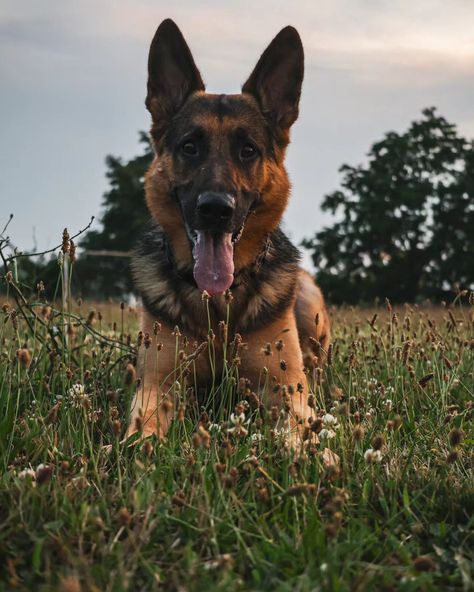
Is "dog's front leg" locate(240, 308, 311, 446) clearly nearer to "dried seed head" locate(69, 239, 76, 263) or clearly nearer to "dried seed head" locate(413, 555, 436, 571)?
"dried seed head" locate(69, 239, 76, 263)

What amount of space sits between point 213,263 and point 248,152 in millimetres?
914

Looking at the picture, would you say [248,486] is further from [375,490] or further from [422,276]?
[422,276]

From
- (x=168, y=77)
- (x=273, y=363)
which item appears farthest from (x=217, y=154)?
(x=273, y=363)

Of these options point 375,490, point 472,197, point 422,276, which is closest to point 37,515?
point 375,490

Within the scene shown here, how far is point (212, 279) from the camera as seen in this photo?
A: 4973 mm

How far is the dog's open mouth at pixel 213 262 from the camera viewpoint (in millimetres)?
4973

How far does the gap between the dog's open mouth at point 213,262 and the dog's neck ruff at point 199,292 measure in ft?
0.94

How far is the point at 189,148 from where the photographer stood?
522 centimetres

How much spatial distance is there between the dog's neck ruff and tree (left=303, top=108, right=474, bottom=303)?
111 ft

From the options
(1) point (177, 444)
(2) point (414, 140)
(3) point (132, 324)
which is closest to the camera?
(1) point (177, 444)

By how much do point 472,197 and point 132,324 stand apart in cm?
3636

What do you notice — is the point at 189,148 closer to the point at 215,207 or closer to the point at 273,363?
the point at 215,207

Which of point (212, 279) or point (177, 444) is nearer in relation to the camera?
point (177, 444)

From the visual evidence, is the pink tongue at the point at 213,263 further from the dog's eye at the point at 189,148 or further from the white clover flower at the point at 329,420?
the white clover flower at the point at 329,420
